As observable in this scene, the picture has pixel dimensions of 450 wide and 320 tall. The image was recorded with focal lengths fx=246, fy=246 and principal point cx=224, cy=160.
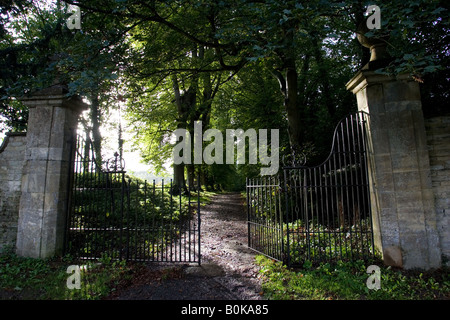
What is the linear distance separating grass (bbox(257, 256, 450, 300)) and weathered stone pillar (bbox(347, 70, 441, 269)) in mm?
409

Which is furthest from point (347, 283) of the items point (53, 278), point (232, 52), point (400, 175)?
point (232, 52)

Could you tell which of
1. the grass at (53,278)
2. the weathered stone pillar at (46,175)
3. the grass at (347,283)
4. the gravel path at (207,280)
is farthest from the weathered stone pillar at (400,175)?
the weathered stone pillar at (46,175)

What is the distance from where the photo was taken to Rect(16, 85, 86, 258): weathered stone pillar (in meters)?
5.66

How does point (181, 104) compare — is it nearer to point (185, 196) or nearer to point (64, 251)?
point (185, 196)

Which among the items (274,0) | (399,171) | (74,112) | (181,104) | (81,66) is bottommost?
(399,171)

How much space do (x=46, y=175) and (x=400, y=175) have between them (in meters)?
7.90

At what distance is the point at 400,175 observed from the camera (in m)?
5.10

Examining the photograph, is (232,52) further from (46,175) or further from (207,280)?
(207,280)

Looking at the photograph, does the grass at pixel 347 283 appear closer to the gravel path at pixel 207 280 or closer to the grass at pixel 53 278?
the gravel path at pixel 207 280

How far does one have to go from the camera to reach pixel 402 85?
5.27 m

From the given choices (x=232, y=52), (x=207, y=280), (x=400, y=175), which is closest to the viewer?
(x=207, y=280)

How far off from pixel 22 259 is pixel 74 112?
3633 millimetres

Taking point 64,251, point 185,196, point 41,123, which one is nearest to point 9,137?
point 41,123
